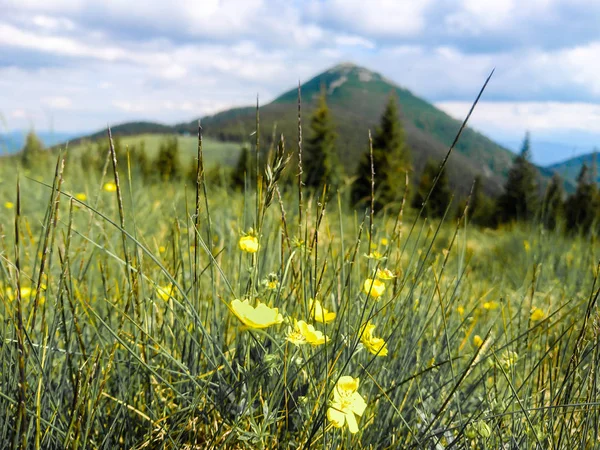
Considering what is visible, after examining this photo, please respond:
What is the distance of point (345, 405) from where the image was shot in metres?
0.71

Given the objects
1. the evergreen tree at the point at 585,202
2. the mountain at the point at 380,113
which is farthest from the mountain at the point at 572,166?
the mountain at the point at 380,113

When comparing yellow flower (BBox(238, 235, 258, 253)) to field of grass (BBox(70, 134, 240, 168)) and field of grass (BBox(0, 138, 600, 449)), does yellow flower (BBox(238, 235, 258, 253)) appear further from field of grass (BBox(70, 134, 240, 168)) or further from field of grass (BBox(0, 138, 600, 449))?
field of grass (BBox(70, 134, 240, 168))

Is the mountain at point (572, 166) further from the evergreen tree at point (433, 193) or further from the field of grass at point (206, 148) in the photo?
the field of grass at point (206, 148)

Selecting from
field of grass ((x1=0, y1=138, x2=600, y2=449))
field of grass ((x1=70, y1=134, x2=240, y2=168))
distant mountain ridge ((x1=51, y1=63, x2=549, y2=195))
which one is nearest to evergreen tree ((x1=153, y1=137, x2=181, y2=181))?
field of grass ((x1=0, y1=138, x2=600, y2=449))

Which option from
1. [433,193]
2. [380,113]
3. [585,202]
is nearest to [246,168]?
[585,202]

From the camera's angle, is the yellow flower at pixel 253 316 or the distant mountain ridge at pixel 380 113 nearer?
→ the yellow flower at pixel 253 316

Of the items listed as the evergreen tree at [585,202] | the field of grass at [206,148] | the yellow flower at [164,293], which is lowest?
the field of grass at [206,148]

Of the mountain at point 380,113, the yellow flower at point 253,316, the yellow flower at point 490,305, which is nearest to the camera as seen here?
the yellow flower at point 253,316

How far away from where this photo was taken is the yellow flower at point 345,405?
0.68m

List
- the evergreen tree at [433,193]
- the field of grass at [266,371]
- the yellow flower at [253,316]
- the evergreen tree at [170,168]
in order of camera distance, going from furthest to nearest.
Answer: the evergreen tree at [170,168], the evergreen tree at [433,193], the field of grass at [266,371], the yellow flower at [253,316]

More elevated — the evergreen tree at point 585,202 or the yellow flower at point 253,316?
the yellow flower at point 253,316

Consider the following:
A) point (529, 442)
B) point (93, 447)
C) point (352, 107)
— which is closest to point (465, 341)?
point (529, 442)

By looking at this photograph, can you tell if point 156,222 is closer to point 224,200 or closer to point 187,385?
point 224,200

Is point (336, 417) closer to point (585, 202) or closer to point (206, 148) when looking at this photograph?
point (585, 202)
